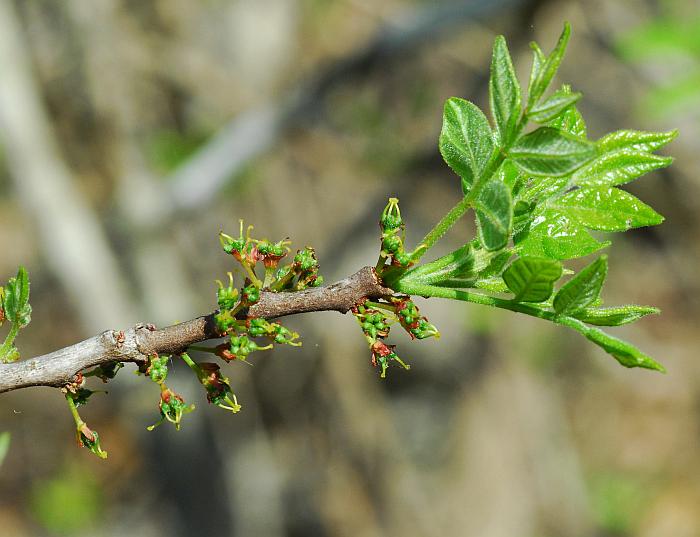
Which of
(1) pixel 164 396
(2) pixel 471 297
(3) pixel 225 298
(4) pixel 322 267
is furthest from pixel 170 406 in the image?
(4) pixel 322 267

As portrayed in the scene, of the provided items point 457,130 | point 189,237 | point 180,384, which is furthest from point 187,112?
point 457,130

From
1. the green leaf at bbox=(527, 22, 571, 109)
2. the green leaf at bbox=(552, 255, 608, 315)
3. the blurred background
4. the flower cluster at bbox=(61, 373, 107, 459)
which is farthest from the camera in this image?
the blurred background

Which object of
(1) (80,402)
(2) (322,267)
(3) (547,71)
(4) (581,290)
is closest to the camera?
(3) (547,71)

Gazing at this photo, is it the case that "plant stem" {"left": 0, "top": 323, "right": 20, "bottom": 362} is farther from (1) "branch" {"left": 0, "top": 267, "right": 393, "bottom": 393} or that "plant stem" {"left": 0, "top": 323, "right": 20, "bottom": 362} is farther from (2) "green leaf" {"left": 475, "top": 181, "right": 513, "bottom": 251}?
(2) "green leaf" {"left": 475, "top": 181, "right": 513, "bottom": 251}

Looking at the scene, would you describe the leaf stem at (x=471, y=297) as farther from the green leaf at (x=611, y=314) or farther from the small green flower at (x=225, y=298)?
the small green flower at (x=225, y=298)

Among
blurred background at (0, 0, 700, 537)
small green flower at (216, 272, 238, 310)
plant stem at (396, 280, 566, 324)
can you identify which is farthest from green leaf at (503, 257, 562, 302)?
blurred background at (0, 0, 700, 537)

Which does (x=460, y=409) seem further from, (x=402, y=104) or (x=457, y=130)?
(x=457, y=130)

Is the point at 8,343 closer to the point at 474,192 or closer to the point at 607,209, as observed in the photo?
the point at 474,192
